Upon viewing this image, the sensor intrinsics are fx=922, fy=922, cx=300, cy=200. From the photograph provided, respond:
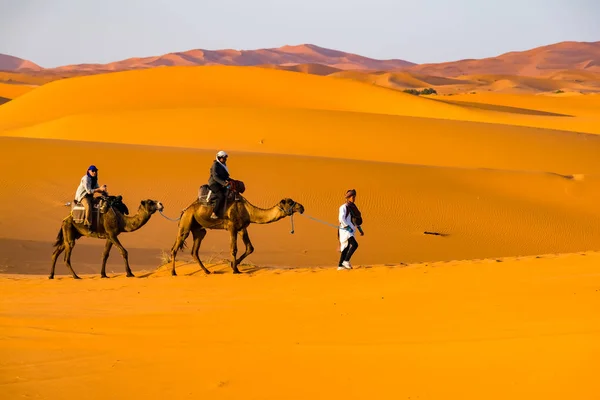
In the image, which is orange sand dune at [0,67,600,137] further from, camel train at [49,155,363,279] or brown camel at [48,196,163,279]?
camel train at [49,155,363,279]

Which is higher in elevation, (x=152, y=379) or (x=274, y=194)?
(x=152, y=379)

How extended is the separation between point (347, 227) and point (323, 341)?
6.61 meters

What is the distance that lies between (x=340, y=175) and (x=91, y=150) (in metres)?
8.11

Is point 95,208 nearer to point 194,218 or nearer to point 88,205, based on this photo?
point 88,205

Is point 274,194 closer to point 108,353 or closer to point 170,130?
point 170,130

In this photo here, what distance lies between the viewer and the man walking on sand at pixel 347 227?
1489 centimetres

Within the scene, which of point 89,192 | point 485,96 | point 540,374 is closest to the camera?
point 540,374

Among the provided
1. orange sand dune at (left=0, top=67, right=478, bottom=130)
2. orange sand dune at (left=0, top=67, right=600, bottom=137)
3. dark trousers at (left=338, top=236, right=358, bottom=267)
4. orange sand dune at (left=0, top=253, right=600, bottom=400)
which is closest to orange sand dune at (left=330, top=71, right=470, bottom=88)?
orange sand dune at (left=0, top=67, right=478, bottom=130)

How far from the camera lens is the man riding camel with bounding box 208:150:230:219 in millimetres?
15359

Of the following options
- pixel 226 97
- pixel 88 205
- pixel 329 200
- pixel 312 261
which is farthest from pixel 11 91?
pixel 88 205

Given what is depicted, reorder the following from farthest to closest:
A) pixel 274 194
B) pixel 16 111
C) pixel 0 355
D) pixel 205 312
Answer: pixel 16 111 → pixel 274 194 → pixel 205 312 → pixel 0 355

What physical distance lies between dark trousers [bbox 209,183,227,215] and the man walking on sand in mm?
2080

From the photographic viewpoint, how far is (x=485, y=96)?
77500 mm

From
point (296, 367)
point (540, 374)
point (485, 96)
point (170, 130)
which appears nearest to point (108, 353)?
point (296, 367)
